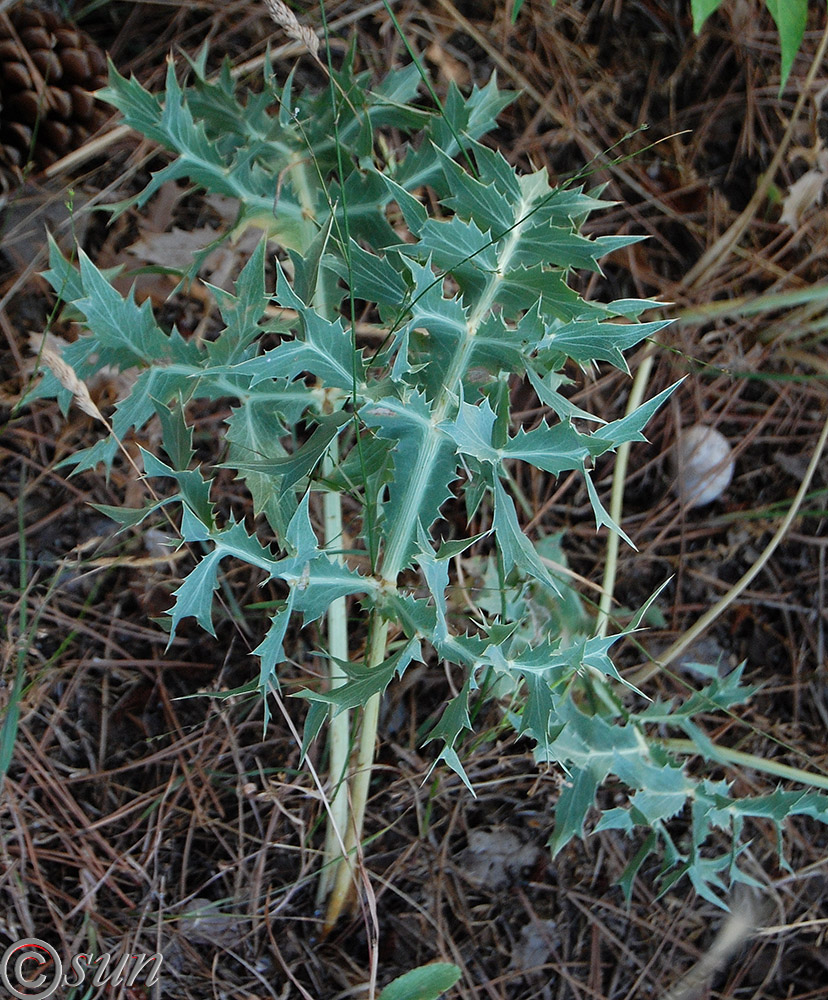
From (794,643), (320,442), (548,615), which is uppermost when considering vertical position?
(320,442)

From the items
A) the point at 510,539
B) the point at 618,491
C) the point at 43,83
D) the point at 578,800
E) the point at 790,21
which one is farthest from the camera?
the point at 618,491

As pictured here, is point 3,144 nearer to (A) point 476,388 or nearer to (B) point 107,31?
(B) point 107,31

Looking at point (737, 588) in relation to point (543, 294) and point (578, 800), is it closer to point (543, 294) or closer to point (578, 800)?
point (578, 800)

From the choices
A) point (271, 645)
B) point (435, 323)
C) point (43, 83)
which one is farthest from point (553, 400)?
A: point (43, 83)

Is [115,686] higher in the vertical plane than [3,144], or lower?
lower

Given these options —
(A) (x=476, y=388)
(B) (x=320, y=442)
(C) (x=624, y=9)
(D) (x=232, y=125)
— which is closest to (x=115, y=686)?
(B) (x=320, y=442)

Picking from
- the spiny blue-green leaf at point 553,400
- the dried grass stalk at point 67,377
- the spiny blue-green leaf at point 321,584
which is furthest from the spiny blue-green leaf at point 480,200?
the dried grass stalk at point 67,377
